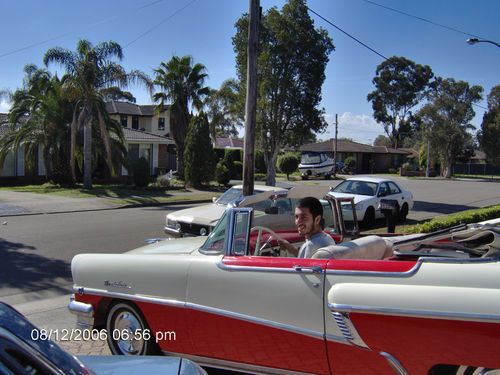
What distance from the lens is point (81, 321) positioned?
4379 mm

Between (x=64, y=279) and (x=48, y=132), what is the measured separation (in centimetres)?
2000

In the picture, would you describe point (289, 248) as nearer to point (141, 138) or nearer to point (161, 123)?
point (141, 138)

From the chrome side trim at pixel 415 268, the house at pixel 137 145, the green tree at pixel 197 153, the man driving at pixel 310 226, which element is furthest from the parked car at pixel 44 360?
the house at pixel 137 145

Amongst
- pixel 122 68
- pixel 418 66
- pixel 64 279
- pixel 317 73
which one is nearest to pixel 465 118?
pixel 418 66

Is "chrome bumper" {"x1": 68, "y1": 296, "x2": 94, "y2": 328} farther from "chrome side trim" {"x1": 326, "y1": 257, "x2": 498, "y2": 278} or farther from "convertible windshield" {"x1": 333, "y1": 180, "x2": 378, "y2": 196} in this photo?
"convertible windshield" {"x1": 333, "y1": 180, "x2": 378, "y2": 196}

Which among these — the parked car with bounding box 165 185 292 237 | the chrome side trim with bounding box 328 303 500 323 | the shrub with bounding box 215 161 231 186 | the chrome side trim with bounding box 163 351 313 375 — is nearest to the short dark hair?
the chrome side trim with bounding box 328 303 500 323

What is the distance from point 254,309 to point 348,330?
71cm

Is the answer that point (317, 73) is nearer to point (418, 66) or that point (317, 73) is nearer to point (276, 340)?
point (276, 340)

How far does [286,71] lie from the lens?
86.1ft

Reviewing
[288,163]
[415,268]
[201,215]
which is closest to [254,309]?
[415,268]

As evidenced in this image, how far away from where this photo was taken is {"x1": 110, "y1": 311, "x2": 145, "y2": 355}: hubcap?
4137 millimetres

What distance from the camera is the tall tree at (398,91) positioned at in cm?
7981

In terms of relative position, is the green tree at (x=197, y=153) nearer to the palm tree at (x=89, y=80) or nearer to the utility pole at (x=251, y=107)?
the palm tree at (x=89, y=80)

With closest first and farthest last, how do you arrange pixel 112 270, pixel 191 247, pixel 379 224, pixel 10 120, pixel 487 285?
pixel 487 285
pixel 112 270
pixel 191 247
pixel 379 224
pixel 10 120
